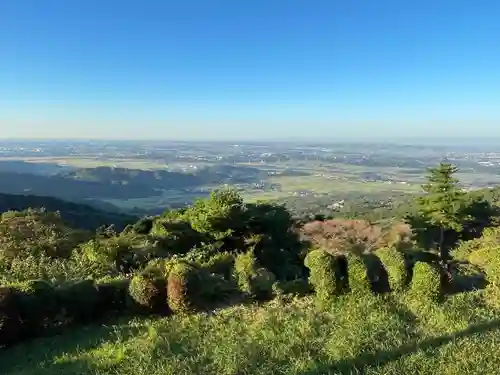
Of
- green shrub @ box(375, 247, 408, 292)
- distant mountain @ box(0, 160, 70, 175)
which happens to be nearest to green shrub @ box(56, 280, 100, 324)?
green shrub @ box(375, 247, 408, 292)

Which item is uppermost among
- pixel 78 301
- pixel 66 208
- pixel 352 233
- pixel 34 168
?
pixel 78 301

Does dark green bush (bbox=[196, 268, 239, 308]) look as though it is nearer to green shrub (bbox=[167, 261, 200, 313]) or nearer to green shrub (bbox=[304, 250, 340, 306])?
green shrub (bbox=[167, 261, 200, 313])

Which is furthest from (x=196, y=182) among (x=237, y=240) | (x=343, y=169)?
(x=237, y=240)

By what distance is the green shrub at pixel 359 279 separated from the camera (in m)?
7.19

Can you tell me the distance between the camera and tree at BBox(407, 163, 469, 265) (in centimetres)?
2372

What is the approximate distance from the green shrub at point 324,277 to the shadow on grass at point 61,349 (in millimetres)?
2789

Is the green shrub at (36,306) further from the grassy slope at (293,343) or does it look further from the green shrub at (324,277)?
the green shrub at (324,277)

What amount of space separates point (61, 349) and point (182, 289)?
1.88 m

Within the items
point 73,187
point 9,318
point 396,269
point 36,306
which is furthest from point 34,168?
point 396,269

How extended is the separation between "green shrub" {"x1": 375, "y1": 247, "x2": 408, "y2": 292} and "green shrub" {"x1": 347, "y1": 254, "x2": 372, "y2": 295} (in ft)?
1.48

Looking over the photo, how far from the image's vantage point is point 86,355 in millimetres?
5738

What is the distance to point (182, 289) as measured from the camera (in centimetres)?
702

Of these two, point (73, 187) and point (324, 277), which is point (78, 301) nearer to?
point (324, 277)

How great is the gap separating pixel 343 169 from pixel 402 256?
108 meters
